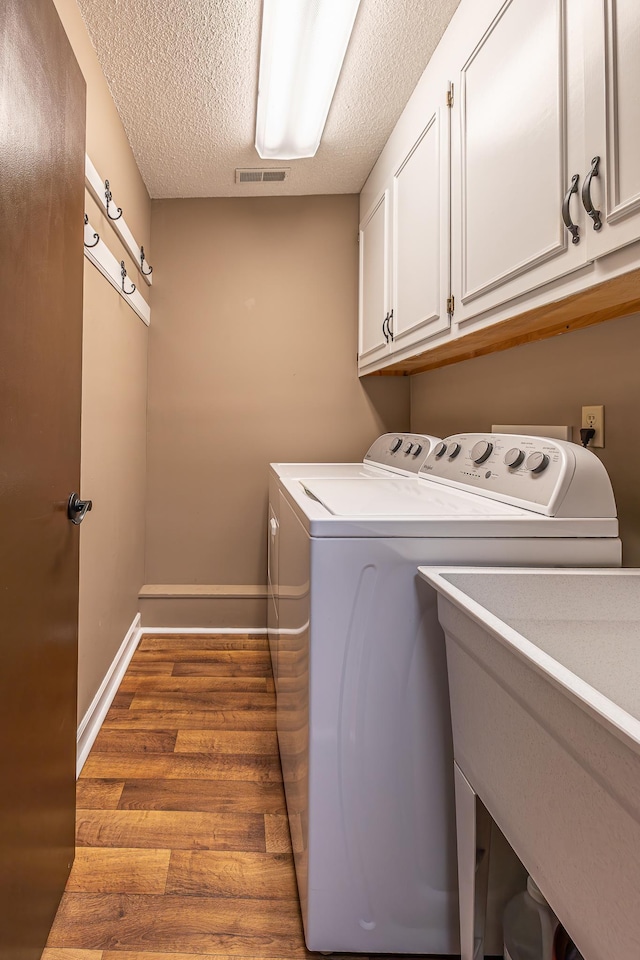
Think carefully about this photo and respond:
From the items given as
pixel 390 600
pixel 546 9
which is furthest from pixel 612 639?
pixel 546 9

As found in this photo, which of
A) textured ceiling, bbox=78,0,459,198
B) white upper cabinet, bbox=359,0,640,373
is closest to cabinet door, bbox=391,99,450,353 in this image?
white upper cabinet, bbox=359,0,640,373

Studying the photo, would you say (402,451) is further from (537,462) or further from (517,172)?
(517,172)

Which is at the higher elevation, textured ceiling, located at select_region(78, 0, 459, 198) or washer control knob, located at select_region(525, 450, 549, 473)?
textured ceiling, located at select_region(78, 0, 459, 198)

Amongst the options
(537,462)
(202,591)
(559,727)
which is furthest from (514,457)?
(202,591)

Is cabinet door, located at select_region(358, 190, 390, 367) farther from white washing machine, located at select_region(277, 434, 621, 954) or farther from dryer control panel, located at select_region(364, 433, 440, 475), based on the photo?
white washing machine, located at select_region(277, 434, 621, 954)

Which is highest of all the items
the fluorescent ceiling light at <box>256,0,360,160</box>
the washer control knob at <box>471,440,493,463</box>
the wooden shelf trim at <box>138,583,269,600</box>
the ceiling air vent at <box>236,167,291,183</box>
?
the ceiling air vent at <box>236,167,291,183</box>

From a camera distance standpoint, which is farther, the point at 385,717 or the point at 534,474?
the point at 534,474

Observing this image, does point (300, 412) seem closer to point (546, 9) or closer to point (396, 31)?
point (396, 31)

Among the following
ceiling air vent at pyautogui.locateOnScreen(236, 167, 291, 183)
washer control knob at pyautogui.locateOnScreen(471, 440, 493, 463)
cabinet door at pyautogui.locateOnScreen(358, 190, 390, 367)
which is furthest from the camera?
ceiling air vent at pyautogui.locateOnScreen(236, 167, 291, 183)

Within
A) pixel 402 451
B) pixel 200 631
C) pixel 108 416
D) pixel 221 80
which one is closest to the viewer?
pixel 221 80

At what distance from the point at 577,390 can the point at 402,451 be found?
870 millimetres

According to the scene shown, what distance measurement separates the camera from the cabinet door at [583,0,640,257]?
846mm

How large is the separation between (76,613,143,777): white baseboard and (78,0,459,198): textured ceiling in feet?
7.03

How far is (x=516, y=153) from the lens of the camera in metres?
1.21
